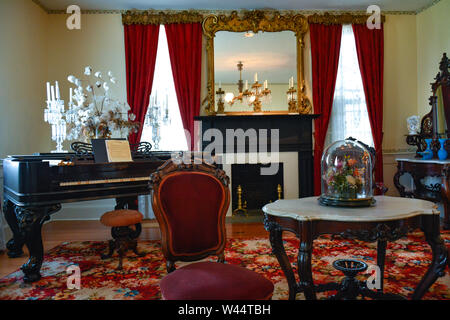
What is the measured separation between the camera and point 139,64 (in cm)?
512

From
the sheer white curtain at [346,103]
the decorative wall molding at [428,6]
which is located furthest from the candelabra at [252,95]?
the decorative wall molding at [428,6]

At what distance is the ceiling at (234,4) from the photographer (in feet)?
16.2

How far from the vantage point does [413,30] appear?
5469 mm

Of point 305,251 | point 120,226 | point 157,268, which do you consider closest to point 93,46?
point 120,226

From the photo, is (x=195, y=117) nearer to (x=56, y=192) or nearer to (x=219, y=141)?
(x=219, y=141)

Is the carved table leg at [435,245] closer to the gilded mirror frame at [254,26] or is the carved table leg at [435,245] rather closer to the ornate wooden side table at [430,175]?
the ornate wooden side table at [430,175]

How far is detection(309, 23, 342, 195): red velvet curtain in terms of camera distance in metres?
5.28

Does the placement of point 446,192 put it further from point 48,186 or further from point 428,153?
Answer: point 48,186

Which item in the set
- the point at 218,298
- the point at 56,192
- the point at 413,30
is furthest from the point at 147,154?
the point at 413,30

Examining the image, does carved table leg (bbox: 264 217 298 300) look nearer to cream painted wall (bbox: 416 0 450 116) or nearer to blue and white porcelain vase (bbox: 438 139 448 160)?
blue and white porcelain vase (bbox: 438 139 448 160)

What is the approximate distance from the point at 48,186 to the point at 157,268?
3.86 feet

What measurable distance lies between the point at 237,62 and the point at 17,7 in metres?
3.16

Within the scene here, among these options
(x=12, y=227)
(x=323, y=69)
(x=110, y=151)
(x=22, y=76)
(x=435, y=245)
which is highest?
(x=323, y=69)

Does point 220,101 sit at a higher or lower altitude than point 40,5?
lower
